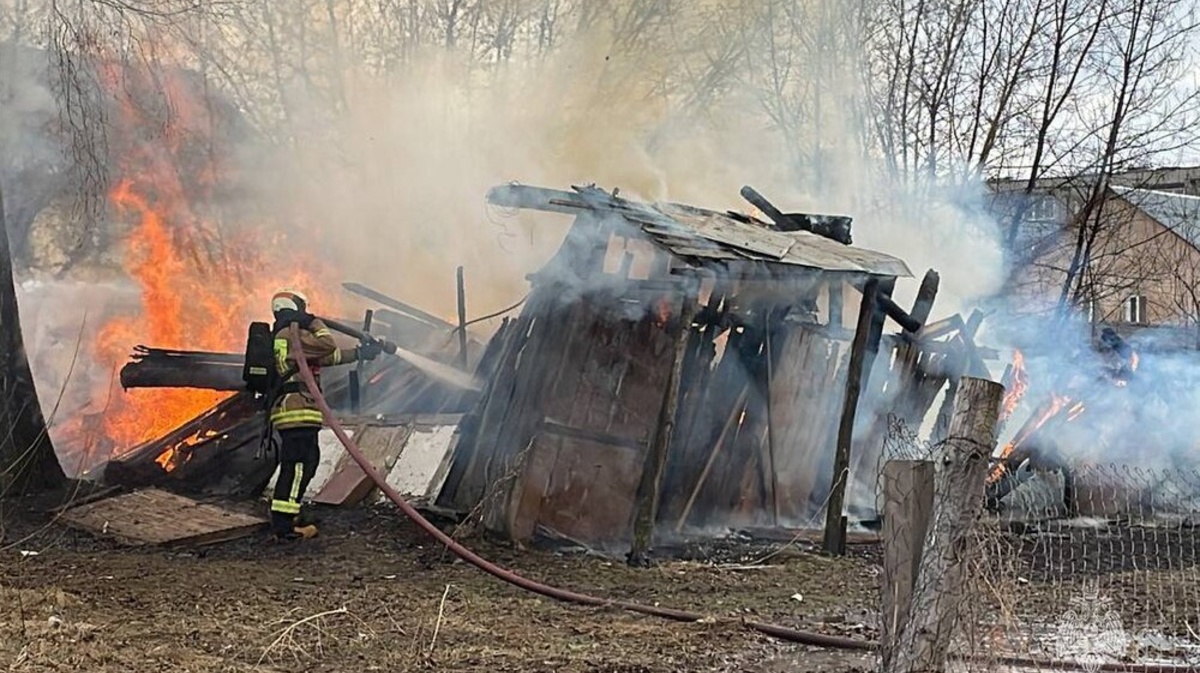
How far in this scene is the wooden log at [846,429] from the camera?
858 centimetres

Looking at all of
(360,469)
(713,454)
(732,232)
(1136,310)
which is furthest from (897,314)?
(1136,310)

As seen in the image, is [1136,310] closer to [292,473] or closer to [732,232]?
[732,232]

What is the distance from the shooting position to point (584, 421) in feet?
27.9

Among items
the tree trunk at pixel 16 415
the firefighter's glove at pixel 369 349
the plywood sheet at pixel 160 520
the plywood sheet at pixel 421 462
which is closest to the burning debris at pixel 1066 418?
the plywood sheet at pixel 421 462

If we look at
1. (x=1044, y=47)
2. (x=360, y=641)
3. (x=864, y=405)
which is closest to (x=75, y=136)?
(x=360, y=641)

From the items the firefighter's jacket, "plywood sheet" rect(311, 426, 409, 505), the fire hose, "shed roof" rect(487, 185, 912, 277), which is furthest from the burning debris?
the firefighter's jacket

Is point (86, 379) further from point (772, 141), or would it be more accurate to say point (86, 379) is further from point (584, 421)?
point (772, 141)

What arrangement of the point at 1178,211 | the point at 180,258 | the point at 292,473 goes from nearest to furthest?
the point at 292,473, the point at 180,258, the point at 1178,211

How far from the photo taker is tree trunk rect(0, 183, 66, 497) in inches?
356

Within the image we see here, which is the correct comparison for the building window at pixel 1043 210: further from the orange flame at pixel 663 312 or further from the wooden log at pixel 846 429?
the orange flame at pixel 663 312

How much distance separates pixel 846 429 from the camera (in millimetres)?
8680

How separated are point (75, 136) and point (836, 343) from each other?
23.6ft

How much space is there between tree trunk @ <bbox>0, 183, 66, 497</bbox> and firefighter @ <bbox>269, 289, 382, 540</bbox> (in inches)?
93.5

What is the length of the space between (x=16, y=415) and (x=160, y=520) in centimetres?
192
